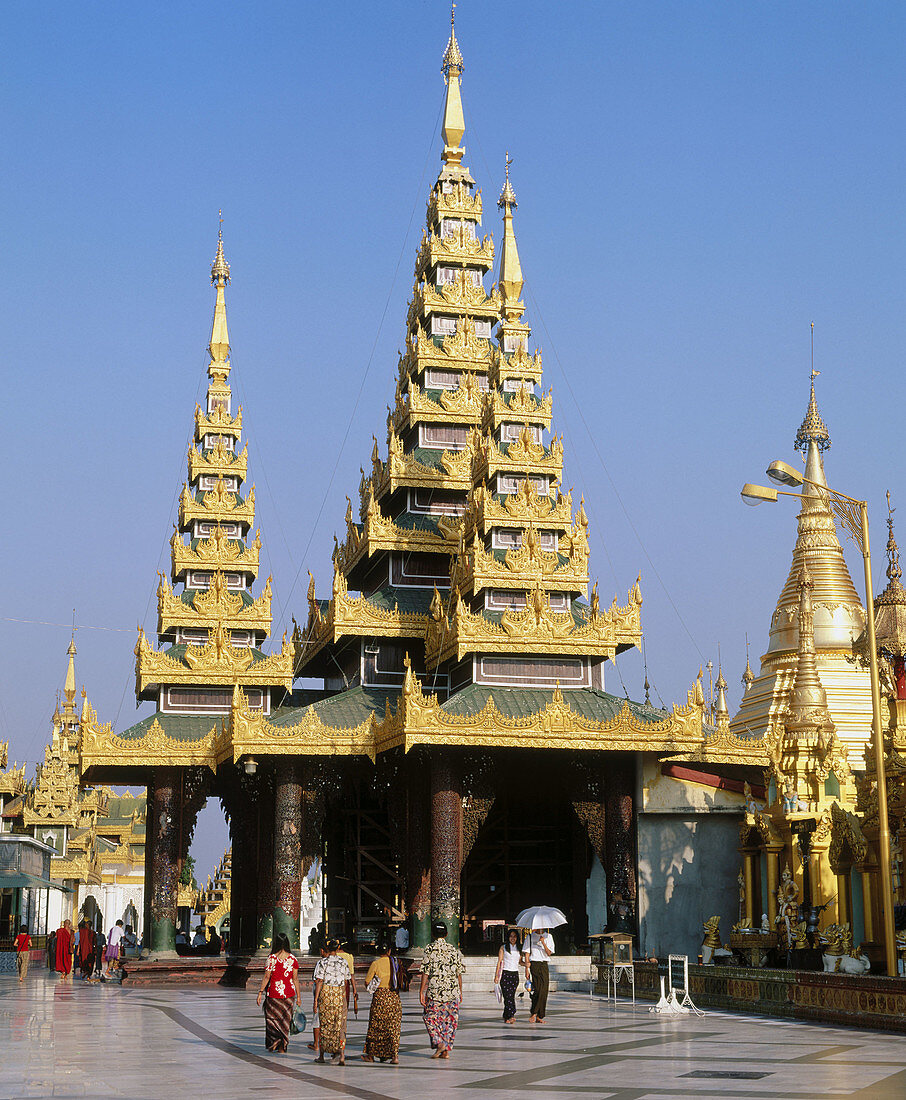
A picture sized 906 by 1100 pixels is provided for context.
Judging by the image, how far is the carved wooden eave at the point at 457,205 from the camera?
47.1 m

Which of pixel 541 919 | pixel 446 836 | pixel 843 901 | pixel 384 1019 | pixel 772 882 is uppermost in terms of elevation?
pixel 446 836

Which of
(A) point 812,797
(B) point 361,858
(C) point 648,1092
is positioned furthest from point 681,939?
(C) point 648,1092

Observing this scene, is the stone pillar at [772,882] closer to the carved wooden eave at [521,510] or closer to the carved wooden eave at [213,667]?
the carved wooden eave at [521,510]

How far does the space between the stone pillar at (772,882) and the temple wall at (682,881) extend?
13.9 feet

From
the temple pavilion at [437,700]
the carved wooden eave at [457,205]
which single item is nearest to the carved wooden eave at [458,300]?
the temple pavilion at [437,700]

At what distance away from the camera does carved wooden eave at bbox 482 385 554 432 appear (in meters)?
39.8

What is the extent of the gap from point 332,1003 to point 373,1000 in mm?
512

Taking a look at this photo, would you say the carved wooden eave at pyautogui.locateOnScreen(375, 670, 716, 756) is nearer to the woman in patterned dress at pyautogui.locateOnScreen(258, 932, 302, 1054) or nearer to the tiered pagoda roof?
the tiered pagoda roof

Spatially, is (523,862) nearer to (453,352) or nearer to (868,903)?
(868,903)

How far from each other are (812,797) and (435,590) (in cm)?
1294

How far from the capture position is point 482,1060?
18.3 m

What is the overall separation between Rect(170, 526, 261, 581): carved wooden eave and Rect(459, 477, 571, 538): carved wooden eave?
31.5 feet

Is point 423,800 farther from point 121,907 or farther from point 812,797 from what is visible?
point 121,907

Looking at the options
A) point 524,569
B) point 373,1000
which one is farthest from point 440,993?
point 524,569
